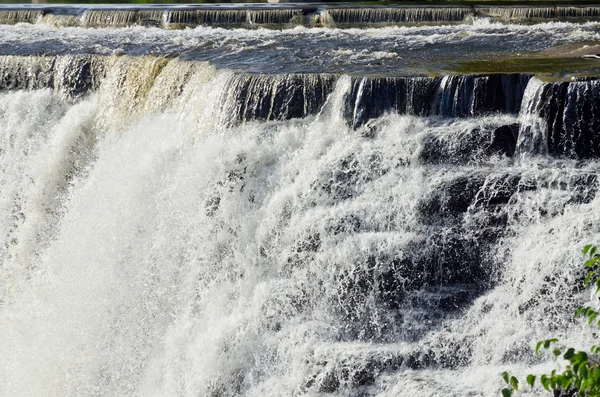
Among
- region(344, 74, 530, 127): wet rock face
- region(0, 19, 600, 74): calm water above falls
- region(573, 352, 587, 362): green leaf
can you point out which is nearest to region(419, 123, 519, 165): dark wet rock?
region(344, 74, 530, 127): wet rock face

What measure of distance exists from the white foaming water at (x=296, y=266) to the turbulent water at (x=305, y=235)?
24mm

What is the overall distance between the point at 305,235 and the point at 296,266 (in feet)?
1.13

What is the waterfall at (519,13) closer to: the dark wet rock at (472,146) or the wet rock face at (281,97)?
the wet rock face at (281,97)

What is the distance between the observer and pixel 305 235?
9523 mm

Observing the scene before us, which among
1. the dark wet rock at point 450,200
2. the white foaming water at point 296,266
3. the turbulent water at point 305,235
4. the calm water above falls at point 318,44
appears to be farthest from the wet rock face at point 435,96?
the dark wet rock at point 450,200

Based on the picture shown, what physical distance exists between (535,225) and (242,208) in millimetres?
3221

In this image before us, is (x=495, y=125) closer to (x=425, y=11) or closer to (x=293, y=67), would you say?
(x=293, y=67)

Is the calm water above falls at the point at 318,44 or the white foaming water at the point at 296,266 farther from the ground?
the calm water above falls at the point at 318,44

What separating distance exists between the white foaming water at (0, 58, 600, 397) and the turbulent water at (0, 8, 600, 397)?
0.08 feet

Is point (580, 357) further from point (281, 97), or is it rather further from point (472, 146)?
point (281, 97)

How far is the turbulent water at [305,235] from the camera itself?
849 cm

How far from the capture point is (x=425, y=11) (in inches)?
734

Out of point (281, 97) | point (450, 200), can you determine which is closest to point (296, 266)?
point (450, 200)

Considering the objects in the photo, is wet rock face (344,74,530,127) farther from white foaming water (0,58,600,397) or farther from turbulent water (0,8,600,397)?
white foaming water (0,58,600,397)
